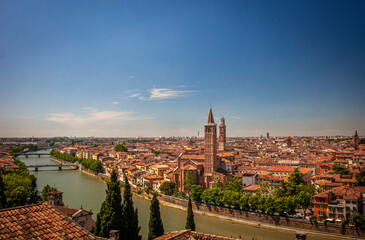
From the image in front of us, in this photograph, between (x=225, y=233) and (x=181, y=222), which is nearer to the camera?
(x=225, y=233)

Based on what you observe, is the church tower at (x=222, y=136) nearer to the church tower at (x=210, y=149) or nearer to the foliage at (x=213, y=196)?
the church tower at (x=210, y=149)

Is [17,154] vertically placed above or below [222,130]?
below

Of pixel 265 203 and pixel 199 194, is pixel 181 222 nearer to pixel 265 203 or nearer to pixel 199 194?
pixel 199 194

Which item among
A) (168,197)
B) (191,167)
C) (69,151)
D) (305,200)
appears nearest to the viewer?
(305,200)

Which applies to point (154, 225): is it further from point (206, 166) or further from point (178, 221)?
point (206, 166)

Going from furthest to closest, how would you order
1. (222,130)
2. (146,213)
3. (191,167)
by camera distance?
(222,130), (191,167), (146,213)

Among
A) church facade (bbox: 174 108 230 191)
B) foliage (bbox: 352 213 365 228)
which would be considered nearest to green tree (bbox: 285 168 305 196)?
foliage (bbox: 352 213 365 228)

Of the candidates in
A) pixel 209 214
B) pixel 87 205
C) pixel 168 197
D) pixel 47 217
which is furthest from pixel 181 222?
pixel 47 217

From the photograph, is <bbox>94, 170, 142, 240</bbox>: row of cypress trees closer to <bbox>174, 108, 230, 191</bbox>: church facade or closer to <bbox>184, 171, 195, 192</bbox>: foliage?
<bbox>184, 171, 195, 192</bbox>: foliage
